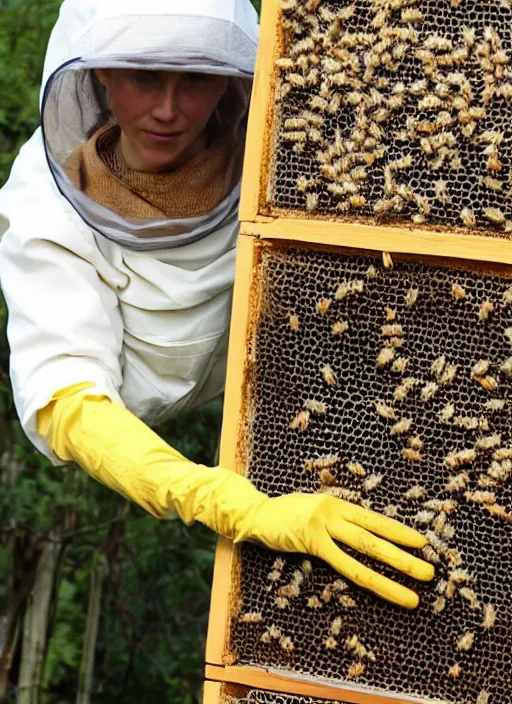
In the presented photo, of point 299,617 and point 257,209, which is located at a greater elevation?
point 257,209

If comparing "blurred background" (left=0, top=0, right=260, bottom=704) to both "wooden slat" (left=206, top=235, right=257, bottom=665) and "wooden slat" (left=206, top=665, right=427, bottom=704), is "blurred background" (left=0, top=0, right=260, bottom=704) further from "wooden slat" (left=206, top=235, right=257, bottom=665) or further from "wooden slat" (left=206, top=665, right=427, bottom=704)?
"wooden slat" (left=206, top=665, right=427, bottom=704)

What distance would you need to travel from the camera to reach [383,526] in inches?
106

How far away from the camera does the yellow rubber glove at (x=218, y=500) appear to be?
8.77 feet

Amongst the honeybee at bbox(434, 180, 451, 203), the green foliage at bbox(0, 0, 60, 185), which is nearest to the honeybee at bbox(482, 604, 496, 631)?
the honeybee at bbox(434, 180, 451, 203)

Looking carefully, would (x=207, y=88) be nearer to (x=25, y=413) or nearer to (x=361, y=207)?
(x=361, y=207)

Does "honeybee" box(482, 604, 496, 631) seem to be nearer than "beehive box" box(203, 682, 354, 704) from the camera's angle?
Yes

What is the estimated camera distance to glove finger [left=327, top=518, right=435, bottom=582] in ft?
8.72

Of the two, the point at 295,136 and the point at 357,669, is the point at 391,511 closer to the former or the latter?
the point at 357,669

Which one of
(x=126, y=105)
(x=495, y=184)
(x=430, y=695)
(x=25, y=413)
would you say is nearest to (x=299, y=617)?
(x=430, y=695)

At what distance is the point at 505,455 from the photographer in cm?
266

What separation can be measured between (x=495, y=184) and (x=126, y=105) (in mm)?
1079

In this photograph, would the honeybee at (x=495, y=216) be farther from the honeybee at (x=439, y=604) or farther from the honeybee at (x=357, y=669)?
the honeybee at (x=357, y=669)

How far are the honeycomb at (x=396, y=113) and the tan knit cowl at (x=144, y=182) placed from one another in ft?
1.71

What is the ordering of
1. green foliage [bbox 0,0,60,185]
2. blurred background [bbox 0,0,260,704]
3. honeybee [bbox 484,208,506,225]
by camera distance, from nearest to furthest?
honeybee [bbox 484,208,506,225] → green foliage [bbox 0,0,60,185] → blurred background [bbox 0,0,260,704]
